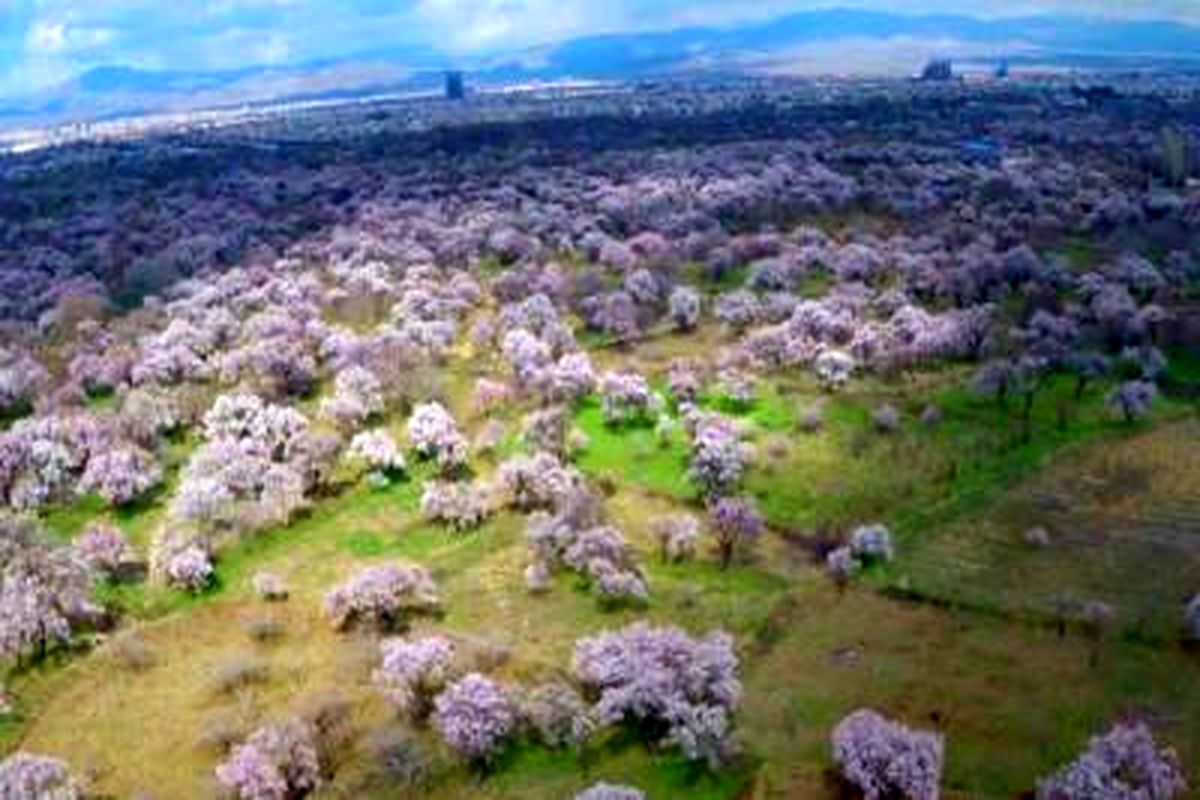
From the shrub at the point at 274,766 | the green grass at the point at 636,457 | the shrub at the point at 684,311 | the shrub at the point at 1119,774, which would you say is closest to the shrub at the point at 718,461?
the green grass at the point at 636,457

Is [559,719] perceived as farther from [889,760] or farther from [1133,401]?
[1133,401]

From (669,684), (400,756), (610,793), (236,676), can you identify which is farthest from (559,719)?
(236,676)

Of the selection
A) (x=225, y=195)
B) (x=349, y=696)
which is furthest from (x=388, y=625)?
(x=225, y=195)

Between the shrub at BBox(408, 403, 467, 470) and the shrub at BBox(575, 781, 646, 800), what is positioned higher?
the shrub at BBox(408, 403, 467, 470)

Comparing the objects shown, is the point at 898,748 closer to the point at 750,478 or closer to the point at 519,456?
the point at 750,478

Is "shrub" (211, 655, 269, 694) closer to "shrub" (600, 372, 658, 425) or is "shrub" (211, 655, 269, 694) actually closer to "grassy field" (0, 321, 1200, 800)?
"grassy field" (0, 321, 1200, 800)

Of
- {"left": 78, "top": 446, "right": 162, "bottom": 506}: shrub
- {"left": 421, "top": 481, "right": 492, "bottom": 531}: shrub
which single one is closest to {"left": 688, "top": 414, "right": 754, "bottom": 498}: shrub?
{"left": 421, "top": 481, "right": 492, "bottom": 531}: shrub
